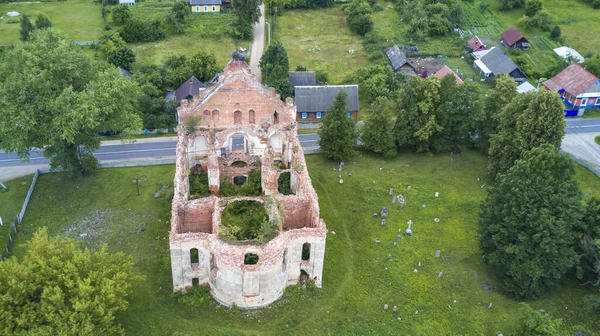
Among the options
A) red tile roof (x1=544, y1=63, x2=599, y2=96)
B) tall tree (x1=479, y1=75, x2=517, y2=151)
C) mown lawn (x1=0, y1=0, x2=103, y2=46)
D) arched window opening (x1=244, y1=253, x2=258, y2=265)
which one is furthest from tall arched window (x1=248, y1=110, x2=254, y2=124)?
mown lawn (x1=0, y1=0, x2=103, y2=46)

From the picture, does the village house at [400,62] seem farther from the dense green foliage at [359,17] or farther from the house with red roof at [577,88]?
the house with red roof at [577,88]

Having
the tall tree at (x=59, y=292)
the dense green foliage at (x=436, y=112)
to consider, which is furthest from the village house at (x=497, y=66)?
the tall tree at (x=59, y=292)

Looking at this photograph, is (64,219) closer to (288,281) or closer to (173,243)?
(173,243)

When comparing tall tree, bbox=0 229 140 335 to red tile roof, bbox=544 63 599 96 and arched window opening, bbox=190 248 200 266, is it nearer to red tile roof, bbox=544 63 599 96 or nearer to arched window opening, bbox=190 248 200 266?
arched window opening, bbox=190 248 200 266

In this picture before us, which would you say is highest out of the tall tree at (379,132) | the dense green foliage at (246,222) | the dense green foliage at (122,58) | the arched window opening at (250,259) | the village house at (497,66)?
the village house at (497,66)

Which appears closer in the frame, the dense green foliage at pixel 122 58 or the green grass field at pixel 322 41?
the dense green foliage at pixel 122 58

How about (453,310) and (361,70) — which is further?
Answer: (361,70)

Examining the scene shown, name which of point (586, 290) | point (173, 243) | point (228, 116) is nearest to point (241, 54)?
point (228, 116)
